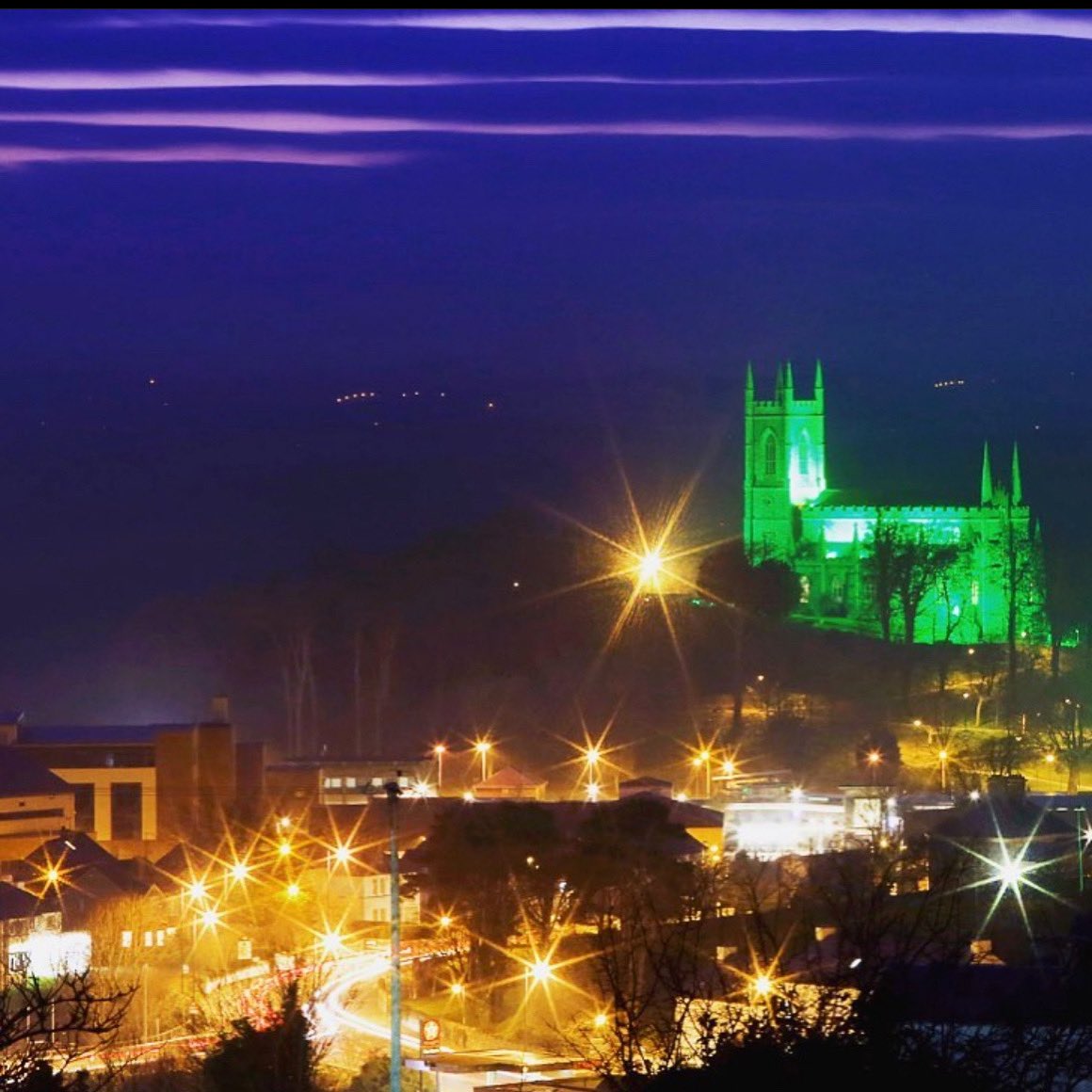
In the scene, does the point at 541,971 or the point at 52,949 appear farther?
the point at 52,949

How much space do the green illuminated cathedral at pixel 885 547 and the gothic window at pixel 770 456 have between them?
2 centimetres

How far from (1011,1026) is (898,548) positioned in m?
46.2

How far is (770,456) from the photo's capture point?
199 ft

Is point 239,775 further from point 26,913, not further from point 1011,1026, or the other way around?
point 1011,1026

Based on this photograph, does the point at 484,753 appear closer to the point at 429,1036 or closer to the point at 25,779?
the point at 25,779

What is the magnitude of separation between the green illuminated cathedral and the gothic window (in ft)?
0.08

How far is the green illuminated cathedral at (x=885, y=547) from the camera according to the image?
177 feet

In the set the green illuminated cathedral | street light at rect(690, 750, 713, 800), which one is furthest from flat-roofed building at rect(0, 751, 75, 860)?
the green illuminated cathedral

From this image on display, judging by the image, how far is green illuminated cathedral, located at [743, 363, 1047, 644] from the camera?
5400 cm

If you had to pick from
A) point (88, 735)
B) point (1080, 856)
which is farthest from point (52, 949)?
point (88, 735)

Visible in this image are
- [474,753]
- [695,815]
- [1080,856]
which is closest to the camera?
[1080,856]

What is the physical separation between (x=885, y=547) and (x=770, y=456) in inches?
299

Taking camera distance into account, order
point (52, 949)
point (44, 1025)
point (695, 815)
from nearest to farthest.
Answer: point (44, 1025) < point (52, 949) < point (695, 815)

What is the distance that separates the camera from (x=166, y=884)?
83.6ft
